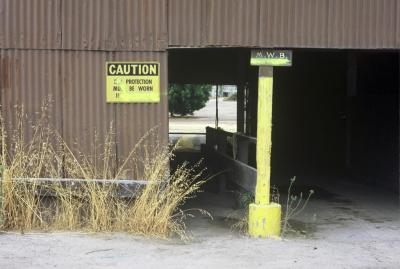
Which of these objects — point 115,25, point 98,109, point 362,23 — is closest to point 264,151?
point 362,23

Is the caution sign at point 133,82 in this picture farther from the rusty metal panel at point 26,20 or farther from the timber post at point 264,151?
the timber post at point 264,151

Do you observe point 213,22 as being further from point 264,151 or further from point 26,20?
point 26,20

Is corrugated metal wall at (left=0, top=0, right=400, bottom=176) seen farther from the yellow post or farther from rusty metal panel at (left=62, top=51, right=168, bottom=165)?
the yellow post

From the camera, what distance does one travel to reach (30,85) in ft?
23.8

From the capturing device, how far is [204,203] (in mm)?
9914

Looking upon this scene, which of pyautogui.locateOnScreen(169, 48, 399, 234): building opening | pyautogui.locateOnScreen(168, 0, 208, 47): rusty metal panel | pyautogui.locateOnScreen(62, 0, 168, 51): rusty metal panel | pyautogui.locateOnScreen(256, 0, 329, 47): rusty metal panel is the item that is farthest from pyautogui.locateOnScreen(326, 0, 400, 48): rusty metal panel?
pyautogui.locateOnScreen(62, 0, 168, 51): rusty metal panel

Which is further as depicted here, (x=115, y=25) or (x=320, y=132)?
(x=320, y=132)

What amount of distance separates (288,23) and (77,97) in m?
2.82

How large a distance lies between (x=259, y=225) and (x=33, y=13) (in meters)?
3.88

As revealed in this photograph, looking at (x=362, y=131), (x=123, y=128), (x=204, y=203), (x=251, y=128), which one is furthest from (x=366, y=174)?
(x=123, y=128)

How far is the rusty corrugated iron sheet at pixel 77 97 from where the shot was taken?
7.23m

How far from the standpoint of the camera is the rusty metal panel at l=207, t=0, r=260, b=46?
7.19 m

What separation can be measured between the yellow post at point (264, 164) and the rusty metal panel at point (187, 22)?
0.92 meters

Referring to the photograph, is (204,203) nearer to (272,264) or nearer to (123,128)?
(123,128)
